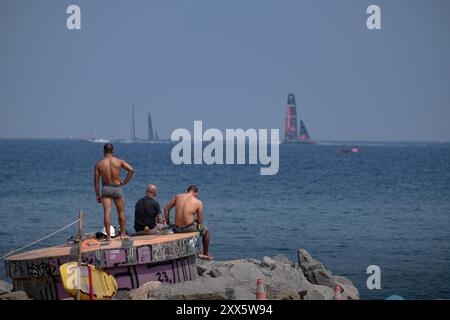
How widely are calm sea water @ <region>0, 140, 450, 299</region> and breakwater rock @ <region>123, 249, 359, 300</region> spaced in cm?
295

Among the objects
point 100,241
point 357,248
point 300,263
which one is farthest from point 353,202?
point 100,241

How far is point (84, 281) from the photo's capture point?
16.1 metres

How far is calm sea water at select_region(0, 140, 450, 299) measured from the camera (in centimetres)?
3000

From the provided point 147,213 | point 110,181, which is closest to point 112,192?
point 110,181

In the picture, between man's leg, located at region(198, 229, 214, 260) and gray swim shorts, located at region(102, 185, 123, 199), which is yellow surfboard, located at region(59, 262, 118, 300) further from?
man's leg, located at region(198, 229, 214, 260)

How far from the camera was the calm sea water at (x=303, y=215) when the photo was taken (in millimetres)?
30000

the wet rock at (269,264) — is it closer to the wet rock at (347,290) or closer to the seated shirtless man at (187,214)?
the wet rock at (347,290)

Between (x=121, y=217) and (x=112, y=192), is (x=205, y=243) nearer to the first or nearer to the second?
(x=121, y=217)

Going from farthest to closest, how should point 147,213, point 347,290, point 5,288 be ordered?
point 347,290
point 147,213
point 5,288

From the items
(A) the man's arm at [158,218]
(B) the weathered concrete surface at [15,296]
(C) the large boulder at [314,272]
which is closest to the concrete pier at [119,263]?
(B) the weathered concrete surface at [15,296]

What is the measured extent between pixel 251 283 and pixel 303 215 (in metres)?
29.8

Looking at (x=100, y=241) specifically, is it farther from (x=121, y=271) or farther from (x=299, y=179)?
(x=299, y=179)
